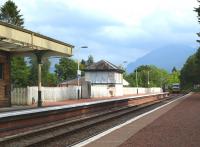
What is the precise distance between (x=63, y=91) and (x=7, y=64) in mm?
18393

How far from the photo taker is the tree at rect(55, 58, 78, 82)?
191 m

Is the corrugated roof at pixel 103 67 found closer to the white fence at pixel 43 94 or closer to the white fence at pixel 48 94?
the white fence at pixel 48 94

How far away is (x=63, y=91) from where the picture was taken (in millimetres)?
57656

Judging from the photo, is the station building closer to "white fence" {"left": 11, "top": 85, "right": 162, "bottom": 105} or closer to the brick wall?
the brick wall

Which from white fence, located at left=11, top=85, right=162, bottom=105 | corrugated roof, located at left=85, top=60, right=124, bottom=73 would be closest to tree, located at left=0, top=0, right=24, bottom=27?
corrugated roof, located at left=85, top=60, right=124, bottom=73

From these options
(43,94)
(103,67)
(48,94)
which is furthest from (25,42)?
(103,67)

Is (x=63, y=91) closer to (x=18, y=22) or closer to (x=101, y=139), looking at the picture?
(x=101, y=139)

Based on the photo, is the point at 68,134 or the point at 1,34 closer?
the point at 68,134

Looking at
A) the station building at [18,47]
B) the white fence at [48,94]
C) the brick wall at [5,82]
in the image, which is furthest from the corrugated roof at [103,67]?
the brick wall at [5,82]

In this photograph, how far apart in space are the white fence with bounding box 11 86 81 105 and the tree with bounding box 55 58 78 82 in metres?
126

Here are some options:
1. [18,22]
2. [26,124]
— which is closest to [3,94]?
[26,124]

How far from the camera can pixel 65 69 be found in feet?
631

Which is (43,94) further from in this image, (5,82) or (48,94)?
(5,82)

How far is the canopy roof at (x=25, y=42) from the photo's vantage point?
3139cm
